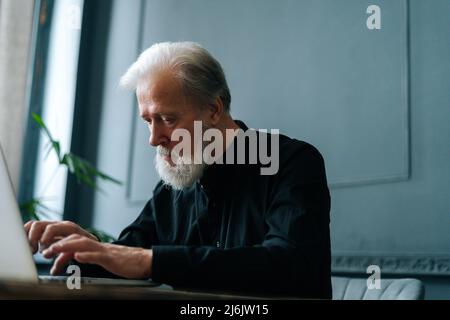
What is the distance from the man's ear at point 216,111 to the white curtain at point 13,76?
1.65 m

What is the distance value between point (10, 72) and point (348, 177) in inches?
75.4

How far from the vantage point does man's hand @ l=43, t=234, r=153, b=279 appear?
39.8 inches

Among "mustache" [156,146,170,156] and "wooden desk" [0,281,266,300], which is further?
"mustache" [156,146,170,156]

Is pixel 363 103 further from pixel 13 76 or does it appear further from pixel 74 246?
pixel 13 76

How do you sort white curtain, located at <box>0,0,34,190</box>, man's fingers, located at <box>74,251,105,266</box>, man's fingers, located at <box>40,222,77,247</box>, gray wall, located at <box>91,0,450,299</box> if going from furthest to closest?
1. white curtain, located at <box>0,0,34,190</box>
2. gray wall, located at <box>91,0,450,299</box>
3. man's fingers, located at <box>40,222,77,247</box>
4. man's fingers, located at <box>74,251,105,266</box>

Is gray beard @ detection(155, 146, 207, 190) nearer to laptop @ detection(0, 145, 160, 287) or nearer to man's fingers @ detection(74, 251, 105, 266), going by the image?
man's fingers @ detection(74, 251, 105, 266)

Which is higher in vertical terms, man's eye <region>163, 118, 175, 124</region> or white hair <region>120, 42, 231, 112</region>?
white hair <region>120, 42, 231, 112</region>

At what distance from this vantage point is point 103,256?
1024mm

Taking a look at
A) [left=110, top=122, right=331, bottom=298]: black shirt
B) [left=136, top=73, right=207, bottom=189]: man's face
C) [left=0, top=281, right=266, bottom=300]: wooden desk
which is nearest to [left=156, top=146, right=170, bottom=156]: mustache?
A: [left=136, top=73, right=207, bottom=189]: man's face

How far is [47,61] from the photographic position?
3684 millimetres

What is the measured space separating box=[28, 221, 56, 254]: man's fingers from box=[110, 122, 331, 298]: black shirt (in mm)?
322

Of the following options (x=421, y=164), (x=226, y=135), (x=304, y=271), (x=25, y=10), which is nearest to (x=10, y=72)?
(x=25, y=10)

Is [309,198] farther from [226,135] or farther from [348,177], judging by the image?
[348,177]

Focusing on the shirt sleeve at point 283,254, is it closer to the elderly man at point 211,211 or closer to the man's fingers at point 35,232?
the elderly man at point 211,211
